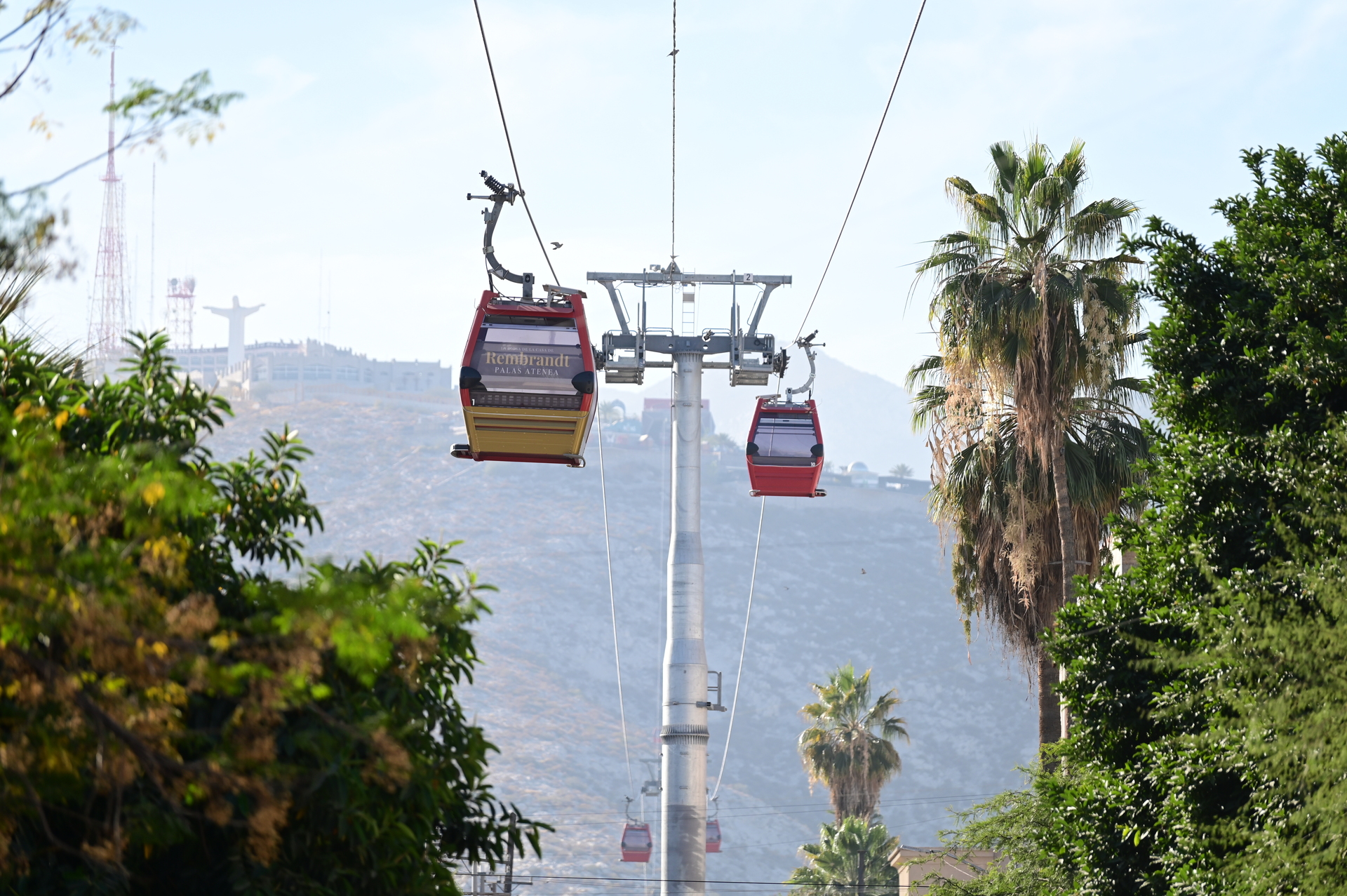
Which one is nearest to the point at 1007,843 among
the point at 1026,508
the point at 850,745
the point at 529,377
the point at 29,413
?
the point at 1026,508

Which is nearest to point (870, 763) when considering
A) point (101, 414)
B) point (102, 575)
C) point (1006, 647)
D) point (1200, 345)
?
point (1006, 647)

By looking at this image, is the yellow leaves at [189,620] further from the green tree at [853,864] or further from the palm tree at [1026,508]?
the green tree at [853,864]

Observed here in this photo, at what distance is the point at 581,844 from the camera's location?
141250mm

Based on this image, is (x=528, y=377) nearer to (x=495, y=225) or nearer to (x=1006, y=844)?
(x=495, y=225)

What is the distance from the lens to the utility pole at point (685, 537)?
59.7ft

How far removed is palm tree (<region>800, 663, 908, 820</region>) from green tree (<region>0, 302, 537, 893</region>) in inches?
1463

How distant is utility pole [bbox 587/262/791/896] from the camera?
716 inches

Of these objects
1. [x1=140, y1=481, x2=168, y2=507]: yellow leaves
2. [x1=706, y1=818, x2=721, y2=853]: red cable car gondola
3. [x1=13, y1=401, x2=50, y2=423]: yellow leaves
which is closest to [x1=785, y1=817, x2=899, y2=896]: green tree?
[x1=706, y1=818, x2=721, y2=853]: red cable car gondola

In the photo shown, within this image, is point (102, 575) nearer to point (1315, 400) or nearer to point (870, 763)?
point (1315, 400)

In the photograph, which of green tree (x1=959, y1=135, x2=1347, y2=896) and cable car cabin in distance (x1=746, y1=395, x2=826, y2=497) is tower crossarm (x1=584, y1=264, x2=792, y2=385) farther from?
green tree (x1=959, y1=135, x2=1347, y2=896)

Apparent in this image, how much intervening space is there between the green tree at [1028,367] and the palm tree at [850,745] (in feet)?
71.5

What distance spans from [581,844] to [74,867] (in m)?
140

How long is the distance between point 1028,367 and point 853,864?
85.3ft

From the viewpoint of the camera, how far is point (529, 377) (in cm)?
1819
